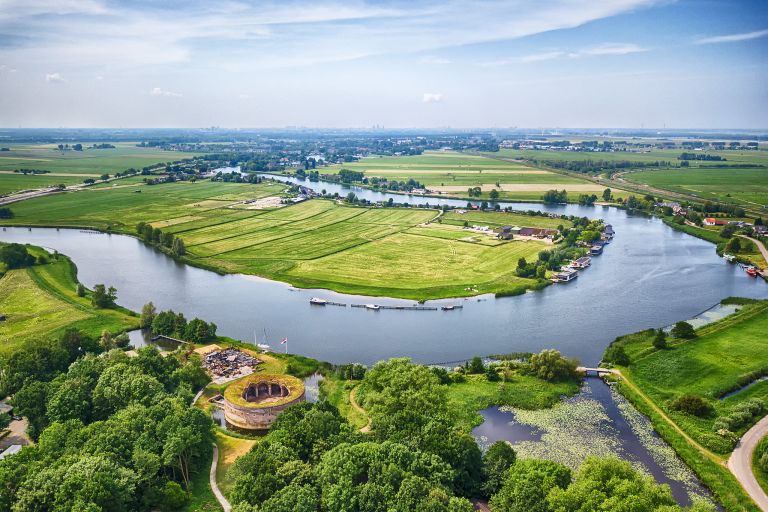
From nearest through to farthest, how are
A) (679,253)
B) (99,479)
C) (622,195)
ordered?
(99,479)
(679,253)
(622,195)

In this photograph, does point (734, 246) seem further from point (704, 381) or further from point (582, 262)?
point (704, 381)

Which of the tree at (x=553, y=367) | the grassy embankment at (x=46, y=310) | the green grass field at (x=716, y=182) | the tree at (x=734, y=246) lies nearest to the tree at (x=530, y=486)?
the tree at (x=553, y=367)

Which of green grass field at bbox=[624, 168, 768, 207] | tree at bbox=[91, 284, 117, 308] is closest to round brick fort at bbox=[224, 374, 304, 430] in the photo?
tree at bbox=[91, 284, 117, 308]

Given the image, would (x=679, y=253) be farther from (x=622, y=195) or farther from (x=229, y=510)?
(x=229, y=510)

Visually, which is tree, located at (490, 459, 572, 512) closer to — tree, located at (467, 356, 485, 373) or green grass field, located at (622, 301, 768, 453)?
green grass field, located at (622, 301, 768, 453)

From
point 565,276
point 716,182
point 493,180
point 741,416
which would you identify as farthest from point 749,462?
point 716,182

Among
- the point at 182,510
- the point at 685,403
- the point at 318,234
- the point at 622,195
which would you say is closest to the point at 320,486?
the point at 182,510
